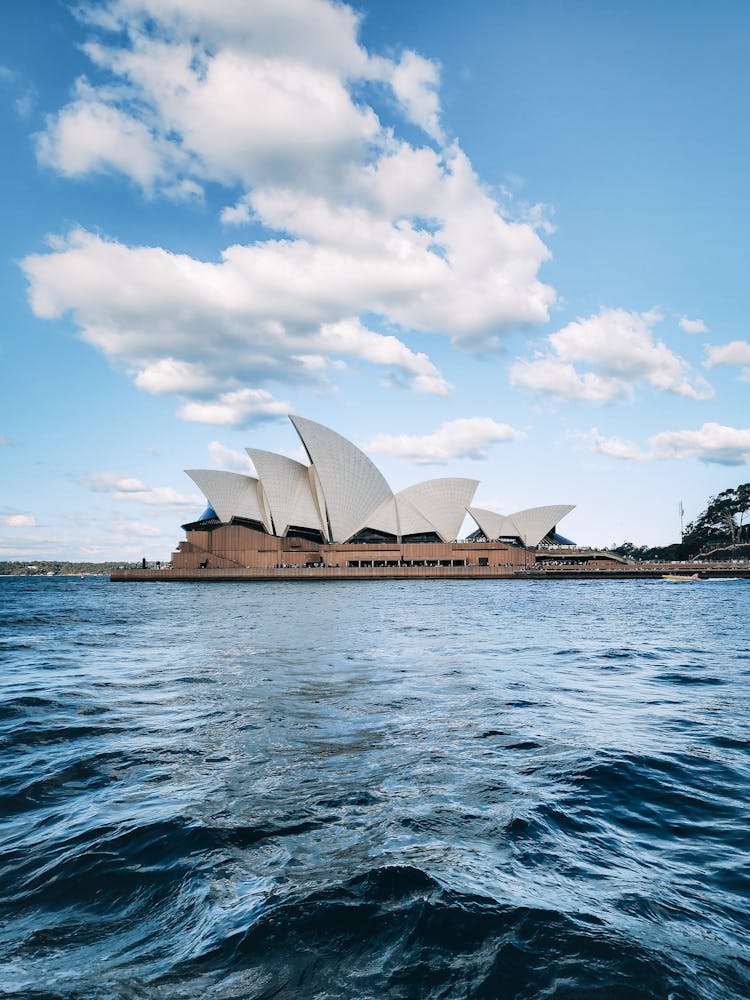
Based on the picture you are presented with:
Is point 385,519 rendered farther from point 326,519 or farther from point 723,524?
point 723,524

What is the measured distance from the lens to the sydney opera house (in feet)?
233

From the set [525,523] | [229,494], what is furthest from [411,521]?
[229,494]

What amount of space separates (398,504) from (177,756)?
72.9 metres

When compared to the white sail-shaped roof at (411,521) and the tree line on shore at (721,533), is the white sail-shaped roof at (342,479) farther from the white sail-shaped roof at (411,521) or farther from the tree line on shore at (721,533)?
the tree line on shore at (721,533)

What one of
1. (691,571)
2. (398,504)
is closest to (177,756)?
(398,504)

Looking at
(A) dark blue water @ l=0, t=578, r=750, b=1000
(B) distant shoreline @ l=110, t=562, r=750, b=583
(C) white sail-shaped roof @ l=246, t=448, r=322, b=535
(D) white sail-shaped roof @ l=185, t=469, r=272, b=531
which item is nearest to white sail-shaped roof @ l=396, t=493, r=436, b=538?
(B) distant shoreline @ l=110, t=562, r=750, b=583

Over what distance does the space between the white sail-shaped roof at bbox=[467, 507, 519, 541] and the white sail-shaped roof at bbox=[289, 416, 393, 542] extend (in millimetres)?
13518

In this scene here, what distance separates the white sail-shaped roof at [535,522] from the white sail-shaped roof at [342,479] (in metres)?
19.3

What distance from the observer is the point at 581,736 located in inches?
283

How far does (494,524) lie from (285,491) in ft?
97.4

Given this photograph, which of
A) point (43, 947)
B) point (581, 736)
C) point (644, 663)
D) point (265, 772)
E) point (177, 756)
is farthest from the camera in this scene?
point (644, 663)

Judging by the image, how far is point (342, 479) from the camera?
73312 mm

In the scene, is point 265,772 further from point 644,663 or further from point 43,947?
point 644,663

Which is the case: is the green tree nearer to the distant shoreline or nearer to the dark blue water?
the distant shoreline
